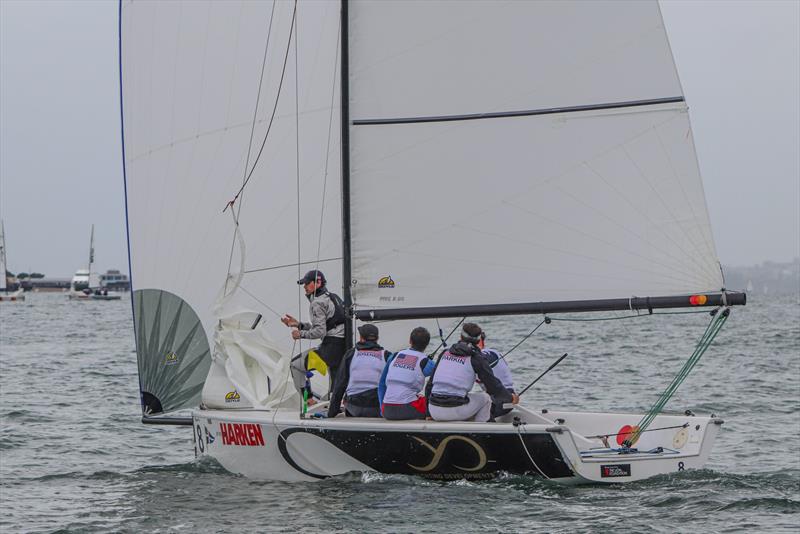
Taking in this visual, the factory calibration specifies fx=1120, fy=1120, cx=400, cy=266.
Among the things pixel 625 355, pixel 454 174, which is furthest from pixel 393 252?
pixel 625 355

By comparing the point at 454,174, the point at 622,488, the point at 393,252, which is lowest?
the point at 622,488

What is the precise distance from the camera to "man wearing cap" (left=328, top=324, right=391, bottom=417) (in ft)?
34.4

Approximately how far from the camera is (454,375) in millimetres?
10039

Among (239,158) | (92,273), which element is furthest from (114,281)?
(239,158)

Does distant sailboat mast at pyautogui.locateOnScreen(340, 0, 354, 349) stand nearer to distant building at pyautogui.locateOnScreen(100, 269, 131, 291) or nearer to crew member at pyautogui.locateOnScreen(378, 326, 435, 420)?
crew member at pyautogui.locateOnScreen(378, 326, 435, 420)

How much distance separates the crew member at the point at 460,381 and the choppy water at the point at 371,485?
66cm

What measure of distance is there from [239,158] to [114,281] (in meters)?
126

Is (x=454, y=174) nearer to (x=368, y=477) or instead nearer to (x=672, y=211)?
(x=672, y=211)

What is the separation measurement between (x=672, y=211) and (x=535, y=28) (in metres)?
2.22

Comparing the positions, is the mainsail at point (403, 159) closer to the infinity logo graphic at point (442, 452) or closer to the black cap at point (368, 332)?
the black cap at point (368, 332)

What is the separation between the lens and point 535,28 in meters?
10.7

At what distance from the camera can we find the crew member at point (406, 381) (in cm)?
1019

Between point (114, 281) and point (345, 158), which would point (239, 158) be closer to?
point (345, 158)

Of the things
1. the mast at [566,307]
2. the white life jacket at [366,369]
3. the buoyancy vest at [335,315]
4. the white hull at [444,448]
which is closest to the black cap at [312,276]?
the buoyancy vest at [335,315]
